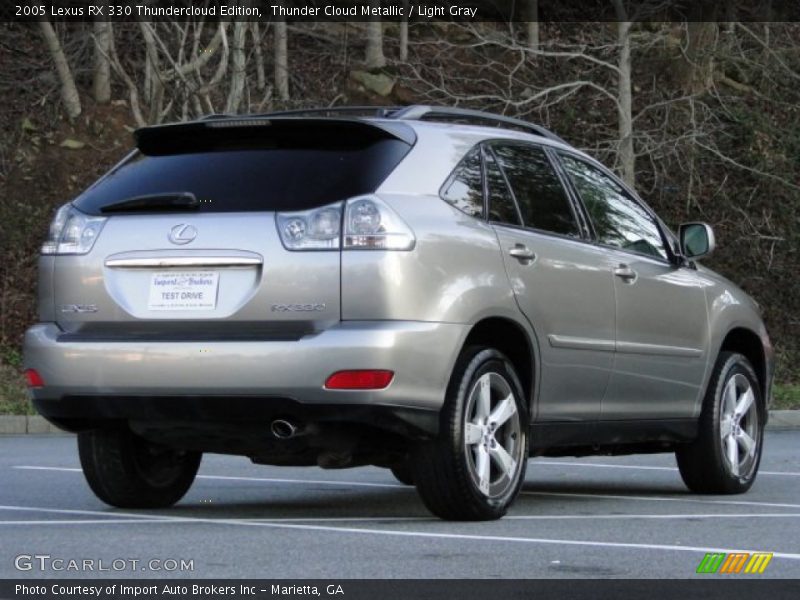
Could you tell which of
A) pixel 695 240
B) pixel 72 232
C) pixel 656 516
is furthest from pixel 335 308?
pixel 695 240

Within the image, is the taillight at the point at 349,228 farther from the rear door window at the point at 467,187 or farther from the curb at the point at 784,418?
the curb at the point at 784,418

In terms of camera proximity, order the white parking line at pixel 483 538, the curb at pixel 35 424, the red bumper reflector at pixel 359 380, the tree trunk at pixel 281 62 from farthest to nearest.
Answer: the tree trunk at pixel 281 62
the curb at pixel 35 424
the red bumper reflector at pixel 359 380
the white parking line at pixel 483 538

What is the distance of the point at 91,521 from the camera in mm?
8000

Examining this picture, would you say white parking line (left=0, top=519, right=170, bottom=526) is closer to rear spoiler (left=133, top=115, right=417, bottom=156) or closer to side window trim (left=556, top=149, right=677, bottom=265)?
rear spoiler (left=133, top=115, right=417, bottom=156)

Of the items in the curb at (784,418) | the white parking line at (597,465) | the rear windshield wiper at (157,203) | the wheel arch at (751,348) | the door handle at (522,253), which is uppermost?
the rear windshield wiper at (157,203)

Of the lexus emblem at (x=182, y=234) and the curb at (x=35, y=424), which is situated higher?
the lexus emblem at (x=182, y=234)

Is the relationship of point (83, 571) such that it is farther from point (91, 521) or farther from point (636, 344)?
point (636, 344)

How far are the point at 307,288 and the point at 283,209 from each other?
40cm

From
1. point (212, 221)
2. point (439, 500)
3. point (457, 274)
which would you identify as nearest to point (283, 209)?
point (212, 221)

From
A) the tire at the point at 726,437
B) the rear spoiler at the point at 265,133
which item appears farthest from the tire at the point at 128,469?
the tire at the point at 726,437

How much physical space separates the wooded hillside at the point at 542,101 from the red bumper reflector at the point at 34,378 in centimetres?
1533

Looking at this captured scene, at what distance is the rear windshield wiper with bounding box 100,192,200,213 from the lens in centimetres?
780

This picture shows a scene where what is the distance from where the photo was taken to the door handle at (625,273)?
8984mm

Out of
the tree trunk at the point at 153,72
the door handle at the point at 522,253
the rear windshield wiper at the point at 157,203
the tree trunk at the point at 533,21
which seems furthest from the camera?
the tree trunk at the point at 533,21
